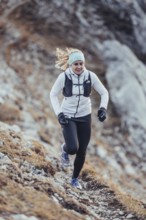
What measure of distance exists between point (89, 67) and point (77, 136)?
14.8 meters

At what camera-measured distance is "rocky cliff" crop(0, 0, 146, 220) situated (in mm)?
19641

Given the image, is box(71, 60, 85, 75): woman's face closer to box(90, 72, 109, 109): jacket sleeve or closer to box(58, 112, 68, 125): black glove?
box(90, 72, 109, 109): jacket sleeve

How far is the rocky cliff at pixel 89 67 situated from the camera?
19641 mm

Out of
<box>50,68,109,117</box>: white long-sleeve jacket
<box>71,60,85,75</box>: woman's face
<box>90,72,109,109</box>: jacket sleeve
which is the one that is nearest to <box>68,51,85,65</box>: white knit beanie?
<box>71,60,85,75</box>: woman's face

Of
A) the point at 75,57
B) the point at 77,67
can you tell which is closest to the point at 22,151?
the point at 77,67

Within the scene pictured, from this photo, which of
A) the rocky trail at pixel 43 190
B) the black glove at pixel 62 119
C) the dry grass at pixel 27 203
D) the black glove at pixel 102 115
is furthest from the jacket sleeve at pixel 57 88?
the dry grass at pixel 27 203

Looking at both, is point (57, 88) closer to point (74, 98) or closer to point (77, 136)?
point (74, 98)

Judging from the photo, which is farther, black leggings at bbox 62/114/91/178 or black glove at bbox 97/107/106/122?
black glove at bbox 97/107/106/122

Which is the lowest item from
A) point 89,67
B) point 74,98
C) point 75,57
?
point 74,98

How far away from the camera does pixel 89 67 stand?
2516 cm

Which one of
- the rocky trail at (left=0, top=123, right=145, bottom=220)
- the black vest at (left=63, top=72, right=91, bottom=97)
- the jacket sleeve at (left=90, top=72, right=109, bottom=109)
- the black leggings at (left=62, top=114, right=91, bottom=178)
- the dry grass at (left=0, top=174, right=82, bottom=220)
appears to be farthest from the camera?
the jacket sleeve at (left=90, top=72, right=109, bottom=109)

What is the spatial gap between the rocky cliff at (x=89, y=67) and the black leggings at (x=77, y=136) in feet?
6.23

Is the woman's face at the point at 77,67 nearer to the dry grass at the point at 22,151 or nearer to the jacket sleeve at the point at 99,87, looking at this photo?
the jacket sleeve at the point at 99,87

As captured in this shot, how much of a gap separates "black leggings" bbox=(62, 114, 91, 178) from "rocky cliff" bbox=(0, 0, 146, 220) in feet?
6.23
